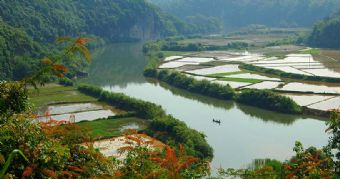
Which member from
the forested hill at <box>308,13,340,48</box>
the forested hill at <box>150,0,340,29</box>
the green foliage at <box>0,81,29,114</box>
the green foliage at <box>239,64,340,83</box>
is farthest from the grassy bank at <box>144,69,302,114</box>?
the forested hill at <box>150,0,340,29</box>

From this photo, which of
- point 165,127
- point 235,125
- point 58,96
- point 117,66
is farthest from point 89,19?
point 165,127

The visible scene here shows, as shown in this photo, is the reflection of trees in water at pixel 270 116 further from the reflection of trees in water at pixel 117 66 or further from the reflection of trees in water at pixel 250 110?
the reflection of trees in water at pixel 117 66

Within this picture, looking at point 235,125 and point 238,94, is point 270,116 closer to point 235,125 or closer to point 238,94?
point 235,125

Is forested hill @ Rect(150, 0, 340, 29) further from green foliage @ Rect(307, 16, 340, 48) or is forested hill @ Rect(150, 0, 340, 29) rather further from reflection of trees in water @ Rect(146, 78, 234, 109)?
reflection of trees in water @ Rect(146, 78, 234, 109)

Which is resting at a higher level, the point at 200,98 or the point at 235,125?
the point at 200,98

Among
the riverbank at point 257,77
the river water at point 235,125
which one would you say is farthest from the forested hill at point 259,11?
the river water at point 235,125

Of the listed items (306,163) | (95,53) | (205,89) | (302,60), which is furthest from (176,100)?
(95,53)
